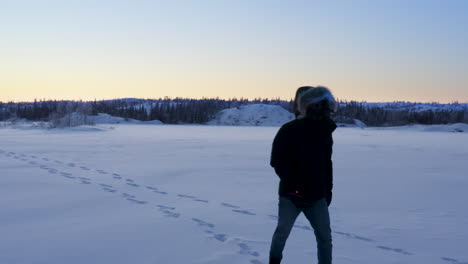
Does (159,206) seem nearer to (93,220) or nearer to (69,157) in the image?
(93,220)

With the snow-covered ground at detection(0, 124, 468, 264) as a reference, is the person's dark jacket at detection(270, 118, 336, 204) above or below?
above

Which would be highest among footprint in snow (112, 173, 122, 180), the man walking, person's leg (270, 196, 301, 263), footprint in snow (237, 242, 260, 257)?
the man walking

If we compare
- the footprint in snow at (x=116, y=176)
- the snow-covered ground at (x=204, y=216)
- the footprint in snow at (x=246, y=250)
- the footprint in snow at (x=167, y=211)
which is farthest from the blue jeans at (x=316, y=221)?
the footprint in snow at (x=116, y=176)

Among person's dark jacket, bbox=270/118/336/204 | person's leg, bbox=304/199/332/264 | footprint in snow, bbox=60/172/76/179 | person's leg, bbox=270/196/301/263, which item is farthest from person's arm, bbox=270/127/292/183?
footprint in snow, bbox=60/172/76/179

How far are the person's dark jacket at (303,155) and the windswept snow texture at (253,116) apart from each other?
82107mm

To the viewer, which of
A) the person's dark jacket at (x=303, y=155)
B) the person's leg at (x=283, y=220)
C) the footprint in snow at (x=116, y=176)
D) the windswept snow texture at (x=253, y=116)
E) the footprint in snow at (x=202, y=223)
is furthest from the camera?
the windswept snow texture at (x=253, y=116)

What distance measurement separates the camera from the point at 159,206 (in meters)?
5.92

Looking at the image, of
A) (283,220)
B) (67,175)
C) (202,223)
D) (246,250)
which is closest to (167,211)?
(202,223)

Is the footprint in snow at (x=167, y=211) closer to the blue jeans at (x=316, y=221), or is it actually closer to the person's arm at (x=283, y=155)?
the blue jeans at (x=316, y=221)

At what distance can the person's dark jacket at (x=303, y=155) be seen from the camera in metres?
2.76

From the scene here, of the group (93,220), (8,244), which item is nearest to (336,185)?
(93,220)

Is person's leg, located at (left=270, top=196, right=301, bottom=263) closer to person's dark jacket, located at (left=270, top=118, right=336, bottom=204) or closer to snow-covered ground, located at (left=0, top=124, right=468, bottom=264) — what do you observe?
person's dark jacket, located at (left=270, top=118, right=336, bottom=204)

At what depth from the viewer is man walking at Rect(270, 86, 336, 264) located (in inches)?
109

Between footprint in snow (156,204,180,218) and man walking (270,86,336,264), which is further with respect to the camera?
footprint in snow (156,204,180,218)
